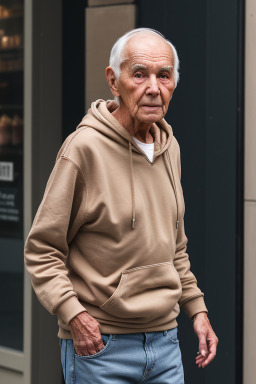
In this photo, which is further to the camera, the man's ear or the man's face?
the man's ear

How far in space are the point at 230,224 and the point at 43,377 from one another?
1.83m

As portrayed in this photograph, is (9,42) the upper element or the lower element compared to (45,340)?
upper

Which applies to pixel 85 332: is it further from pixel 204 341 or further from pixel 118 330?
pixel 204 341

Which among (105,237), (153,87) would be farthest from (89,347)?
(153,87)

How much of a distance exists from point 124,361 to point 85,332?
0.21 meters

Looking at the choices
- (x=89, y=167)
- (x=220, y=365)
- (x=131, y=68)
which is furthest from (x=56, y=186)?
(x=220, y=365)

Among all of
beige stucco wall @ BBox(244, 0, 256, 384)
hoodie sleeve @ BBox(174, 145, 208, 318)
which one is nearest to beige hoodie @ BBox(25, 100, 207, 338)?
hoodie sleeve @ BBox(174, 145, 208, 318)

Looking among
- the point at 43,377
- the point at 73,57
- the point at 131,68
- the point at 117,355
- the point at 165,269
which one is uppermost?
the point at 73,57

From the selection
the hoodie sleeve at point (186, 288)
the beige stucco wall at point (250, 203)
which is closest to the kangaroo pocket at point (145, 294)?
the hoodie sleeve at point (186, 288)

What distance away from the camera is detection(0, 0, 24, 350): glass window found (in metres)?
5.36

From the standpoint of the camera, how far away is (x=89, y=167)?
2.83 m

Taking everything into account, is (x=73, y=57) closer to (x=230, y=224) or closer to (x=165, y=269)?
(x=230, y=224)

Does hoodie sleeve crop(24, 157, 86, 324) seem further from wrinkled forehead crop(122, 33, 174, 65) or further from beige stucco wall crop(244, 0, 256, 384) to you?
beige stucco wall crop(244, 0, 256, 384)

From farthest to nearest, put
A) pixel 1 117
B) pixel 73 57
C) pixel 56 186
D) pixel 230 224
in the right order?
pixel 1 117 → pixel 73 57 → pixel 230 224 → pixel 56 186
